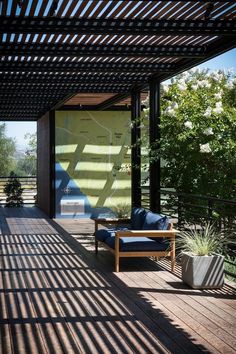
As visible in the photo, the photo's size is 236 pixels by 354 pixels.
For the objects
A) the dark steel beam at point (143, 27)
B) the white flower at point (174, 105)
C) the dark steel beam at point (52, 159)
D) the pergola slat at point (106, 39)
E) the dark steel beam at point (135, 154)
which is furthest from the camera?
the dark steel beam at point (52, 159)

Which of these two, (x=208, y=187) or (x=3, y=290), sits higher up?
(x=208, y=187)

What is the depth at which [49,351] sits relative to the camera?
4469 millimetres

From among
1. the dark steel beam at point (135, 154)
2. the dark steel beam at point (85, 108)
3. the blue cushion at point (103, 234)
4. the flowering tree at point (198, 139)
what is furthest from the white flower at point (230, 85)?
the dark steel beam at point (85, 108)

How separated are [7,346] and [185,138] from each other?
577 centimetres

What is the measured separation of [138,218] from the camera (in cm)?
→ 918

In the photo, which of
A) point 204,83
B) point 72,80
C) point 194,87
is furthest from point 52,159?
point 204,83

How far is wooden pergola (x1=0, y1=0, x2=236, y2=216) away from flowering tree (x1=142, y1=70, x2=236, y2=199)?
1.17 ft

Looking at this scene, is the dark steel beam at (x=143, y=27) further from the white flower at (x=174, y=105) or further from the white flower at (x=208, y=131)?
the white flower at (x=174, y=105)

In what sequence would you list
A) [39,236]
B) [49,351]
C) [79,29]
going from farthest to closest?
[39,236] < [79,29] < [49,351]

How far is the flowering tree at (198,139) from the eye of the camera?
31.5ft

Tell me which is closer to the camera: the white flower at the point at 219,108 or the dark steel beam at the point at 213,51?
the dark steel beam at the point at 213,51

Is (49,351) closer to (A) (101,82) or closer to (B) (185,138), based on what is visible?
(B) (185,138)

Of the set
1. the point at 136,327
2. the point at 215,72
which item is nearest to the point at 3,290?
the point at 136,327

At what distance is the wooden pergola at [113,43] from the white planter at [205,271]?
257cm
